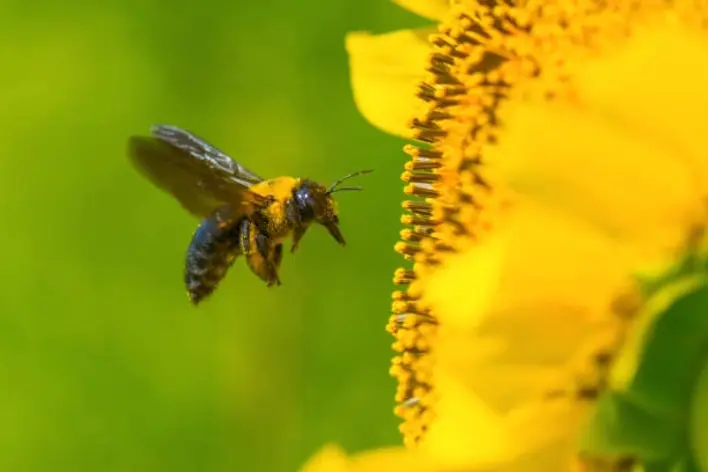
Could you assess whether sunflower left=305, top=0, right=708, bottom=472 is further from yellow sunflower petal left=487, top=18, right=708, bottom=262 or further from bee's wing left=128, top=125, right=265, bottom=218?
bee's wing left=128, top=125, right=265, bottom=218

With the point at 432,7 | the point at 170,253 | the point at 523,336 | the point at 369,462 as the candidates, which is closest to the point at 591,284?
the point at 523,336

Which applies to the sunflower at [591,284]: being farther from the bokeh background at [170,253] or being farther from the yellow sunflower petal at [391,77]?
the bokeh background at [170,253]

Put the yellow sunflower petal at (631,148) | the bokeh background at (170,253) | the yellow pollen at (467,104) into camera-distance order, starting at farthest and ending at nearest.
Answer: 1. the bokeh background at (170,253)
2. the yellow pollen at (467,104)
3. the yellow sunflower petal at (631,148)

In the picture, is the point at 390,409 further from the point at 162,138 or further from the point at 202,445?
the point at 162,138

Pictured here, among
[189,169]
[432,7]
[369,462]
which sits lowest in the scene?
[369,462]

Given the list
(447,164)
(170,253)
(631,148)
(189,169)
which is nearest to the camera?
(631,148)

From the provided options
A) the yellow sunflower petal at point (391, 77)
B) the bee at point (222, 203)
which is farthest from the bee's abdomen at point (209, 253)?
the yellow sunflower petal at point (391, 77)

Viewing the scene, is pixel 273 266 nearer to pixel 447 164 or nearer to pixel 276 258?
pixel 276 258

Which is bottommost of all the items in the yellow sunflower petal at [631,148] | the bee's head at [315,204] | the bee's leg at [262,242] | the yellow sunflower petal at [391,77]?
the bee's leg at [262,242]

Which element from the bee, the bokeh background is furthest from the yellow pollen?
the bokeh background
